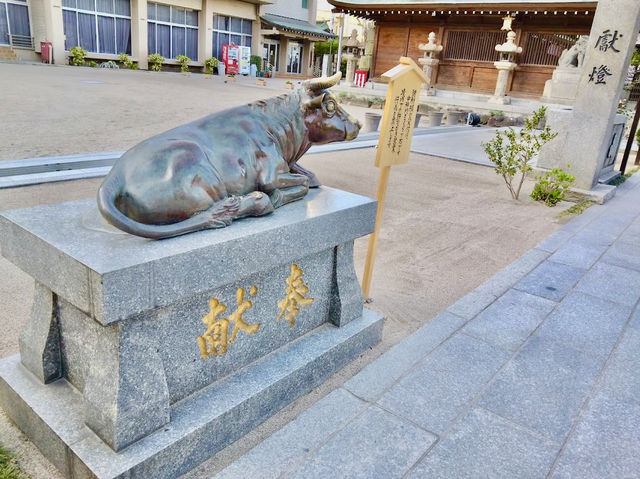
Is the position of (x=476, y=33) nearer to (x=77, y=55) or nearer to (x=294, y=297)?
(x=77, y=55)

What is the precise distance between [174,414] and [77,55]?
2540 centimetres

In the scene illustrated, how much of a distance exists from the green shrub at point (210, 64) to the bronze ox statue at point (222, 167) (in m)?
28.2

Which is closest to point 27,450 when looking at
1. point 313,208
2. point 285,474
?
point 285,474

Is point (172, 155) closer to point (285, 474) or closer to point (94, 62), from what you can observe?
point (285, 474)

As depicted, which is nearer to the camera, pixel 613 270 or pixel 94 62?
pixel 613 270

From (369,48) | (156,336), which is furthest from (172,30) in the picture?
(156,336)

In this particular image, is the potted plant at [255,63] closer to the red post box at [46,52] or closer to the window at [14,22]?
the red post box at [46,52]

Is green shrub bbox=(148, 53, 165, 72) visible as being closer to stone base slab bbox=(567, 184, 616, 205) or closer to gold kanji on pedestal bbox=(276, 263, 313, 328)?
stone base slab bbox=(567, 184, 616, 205)

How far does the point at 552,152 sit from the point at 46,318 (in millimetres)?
8404

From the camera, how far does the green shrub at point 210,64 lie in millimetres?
28716

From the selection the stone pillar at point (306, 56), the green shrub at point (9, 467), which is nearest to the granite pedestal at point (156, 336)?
the green shrub at point (9, 467)

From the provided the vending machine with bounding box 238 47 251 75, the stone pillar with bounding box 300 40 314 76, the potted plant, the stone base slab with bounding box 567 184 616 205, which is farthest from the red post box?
the stone base slab with bounding box 567 184 616 205

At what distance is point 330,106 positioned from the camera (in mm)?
2906

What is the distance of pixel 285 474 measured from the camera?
2.18 metres
